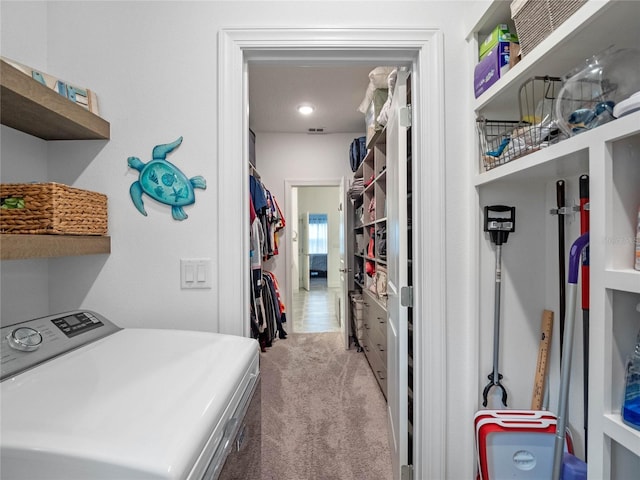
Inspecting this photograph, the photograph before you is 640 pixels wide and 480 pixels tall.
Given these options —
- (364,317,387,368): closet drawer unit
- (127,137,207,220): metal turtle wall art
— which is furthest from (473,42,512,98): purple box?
(364,317,387,368): closet drawer unit

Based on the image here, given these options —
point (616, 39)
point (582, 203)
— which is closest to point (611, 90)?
point (616, 39)

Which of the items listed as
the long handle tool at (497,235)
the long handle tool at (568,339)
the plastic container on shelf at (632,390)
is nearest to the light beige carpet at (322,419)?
the long handle tool at (497,235)

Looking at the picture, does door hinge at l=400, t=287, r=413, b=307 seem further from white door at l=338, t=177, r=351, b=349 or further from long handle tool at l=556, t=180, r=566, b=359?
white door at l=338, t=177, r=351, b=349

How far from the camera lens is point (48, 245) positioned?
96 centimetres

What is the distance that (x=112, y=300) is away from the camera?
127 centimetres

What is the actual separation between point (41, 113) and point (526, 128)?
150cm

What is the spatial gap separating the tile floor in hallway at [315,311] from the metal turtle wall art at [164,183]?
342cm

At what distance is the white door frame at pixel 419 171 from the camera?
125 centimetres

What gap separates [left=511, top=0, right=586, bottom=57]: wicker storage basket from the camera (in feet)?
2.62

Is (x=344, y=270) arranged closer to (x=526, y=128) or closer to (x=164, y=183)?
(x=164, y=183)

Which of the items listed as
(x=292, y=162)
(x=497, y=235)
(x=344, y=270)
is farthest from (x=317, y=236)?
(x=497, y=235)

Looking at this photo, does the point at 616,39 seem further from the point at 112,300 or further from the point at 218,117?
the point at 112,300

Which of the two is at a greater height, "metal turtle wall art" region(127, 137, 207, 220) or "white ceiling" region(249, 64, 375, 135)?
"white ceiling" region(249, 64, 375, 135)

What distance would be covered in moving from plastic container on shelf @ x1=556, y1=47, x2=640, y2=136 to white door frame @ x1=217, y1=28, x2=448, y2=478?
1.54 ft
